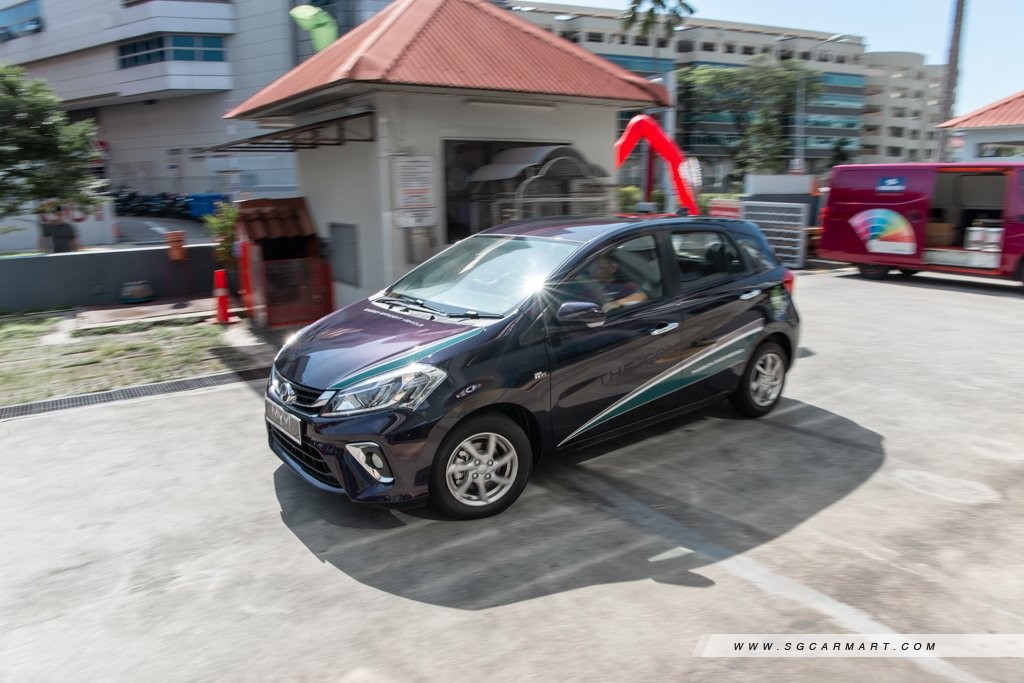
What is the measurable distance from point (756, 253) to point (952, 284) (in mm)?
10183

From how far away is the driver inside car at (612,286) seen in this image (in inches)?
188

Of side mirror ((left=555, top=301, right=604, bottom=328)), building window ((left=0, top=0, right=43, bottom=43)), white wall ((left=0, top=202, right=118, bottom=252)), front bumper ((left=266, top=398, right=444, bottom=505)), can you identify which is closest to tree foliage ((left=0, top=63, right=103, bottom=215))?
white wall ((left=0, top=202, right=118, bottom=252))

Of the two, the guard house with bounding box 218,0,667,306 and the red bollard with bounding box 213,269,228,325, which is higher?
the guard house with bounding box 218,0,667,306

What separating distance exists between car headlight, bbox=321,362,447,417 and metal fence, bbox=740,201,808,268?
1377cm

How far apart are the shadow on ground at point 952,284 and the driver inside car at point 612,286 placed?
1067cm

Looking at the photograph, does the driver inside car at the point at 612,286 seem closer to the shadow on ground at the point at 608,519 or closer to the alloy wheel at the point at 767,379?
the shadow on ground at the point at 608,519

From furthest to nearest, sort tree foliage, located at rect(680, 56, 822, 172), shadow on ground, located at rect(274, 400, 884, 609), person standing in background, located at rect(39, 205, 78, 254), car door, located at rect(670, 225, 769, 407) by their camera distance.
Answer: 1. tree foliage, located at rect(680, 56, 822, 172)
2. person standing in background, located at rect(39, 205, 78, 254)
3. car door, located at rect(670, 225, 769, 407)
4. shadow on ground, located at rect(274, 400, 884, 609)

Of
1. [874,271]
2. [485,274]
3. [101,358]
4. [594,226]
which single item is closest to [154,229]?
[101,358]

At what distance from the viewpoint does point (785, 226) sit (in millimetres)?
16453

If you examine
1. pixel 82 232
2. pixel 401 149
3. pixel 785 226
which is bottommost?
pixel 82 232

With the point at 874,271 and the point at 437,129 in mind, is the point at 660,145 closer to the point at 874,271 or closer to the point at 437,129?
the point at 437,129

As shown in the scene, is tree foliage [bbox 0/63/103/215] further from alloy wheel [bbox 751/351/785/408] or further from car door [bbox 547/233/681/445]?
alloy wheel [bbox 751/351/785/408]

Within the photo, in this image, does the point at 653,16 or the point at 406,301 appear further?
the point at 653,16

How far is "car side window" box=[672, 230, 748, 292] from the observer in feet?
17.3
